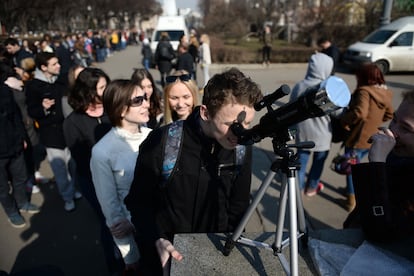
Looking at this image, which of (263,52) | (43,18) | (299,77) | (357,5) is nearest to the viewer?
(299,77)

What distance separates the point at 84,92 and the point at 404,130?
2535 mm

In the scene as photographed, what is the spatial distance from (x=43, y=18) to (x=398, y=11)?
35.1 m

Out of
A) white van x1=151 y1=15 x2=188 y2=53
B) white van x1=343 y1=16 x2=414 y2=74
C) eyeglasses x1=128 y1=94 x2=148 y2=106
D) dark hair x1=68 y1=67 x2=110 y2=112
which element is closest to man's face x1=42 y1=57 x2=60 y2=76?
dark hair x1=68 y1=67 x2=110 y2=112

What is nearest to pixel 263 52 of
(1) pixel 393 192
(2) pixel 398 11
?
(2) pixel 398 11

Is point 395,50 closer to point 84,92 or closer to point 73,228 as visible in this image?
point 84,92

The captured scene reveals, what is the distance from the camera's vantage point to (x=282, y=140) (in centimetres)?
109

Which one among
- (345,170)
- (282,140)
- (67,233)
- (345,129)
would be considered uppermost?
(282,140)

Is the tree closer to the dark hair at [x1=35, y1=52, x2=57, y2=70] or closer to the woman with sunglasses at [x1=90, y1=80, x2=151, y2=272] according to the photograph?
the dark hair at [x1=35, y1=52, x2=57, y2=70]

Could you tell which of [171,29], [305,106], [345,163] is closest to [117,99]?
[305,106]

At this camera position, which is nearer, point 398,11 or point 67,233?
point 67,233

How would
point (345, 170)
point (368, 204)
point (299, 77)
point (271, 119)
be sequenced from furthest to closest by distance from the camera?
point (299, 77) < point (345, 170) < point (368, 204) < point (271, 119)

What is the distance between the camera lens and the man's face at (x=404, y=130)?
139 centimetres

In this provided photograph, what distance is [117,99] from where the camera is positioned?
7.23 ft

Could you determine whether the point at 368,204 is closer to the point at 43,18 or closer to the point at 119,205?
the point at 119,205
